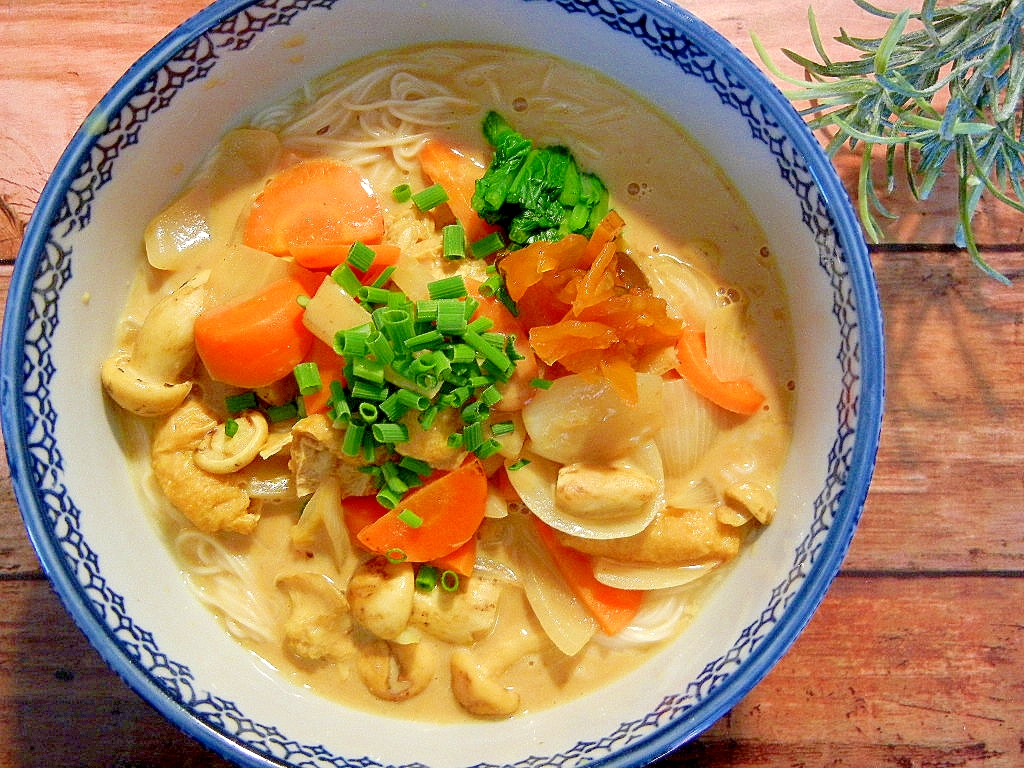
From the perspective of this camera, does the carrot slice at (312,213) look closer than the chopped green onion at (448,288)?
No

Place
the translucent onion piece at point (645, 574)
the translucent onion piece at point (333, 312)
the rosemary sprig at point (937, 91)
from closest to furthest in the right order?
the rosemary sprig at point (937, 91), the translucent onion piece at point (333, 312), the translucent onion piece at point (645, 574)

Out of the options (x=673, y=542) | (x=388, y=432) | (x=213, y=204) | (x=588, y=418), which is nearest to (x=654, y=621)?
(x=673, y=542)

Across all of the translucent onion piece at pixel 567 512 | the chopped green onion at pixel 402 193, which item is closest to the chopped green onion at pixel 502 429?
the translucent onion piece at pixel 567 512

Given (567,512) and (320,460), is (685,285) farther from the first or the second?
(320,460)

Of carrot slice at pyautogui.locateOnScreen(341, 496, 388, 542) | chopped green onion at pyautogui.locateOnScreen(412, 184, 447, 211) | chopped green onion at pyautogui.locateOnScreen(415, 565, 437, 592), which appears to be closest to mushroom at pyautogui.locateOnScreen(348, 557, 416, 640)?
chopped green onion at pyautogui.locateOnScreen(415, 565, 437, 592)

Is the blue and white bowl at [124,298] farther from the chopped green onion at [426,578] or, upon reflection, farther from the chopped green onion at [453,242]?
the chopped green onion at [453,242]
